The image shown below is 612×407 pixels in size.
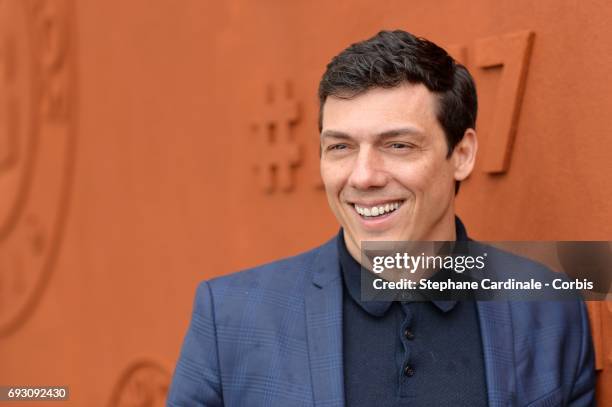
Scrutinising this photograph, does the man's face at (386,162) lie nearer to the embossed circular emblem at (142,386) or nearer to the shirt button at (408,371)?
the shirt button at (408,371)

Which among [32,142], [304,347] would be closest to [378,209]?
[304,347]

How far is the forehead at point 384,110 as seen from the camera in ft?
6.21

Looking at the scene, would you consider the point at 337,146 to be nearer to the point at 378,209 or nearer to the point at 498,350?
the point at 378,209

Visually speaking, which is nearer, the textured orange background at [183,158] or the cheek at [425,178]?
the cheek at [425,178]

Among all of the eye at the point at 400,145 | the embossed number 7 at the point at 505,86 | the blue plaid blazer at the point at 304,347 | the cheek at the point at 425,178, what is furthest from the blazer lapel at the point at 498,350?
the embossed number 7 at the point at 505,86

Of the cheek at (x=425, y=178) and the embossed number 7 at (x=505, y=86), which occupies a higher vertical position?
the embossed number 7 at (x=505, y=86)

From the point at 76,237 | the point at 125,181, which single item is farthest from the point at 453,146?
the point at 76,237

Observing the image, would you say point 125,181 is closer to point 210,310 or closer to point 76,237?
point 76,237

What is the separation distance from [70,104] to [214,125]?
1.00 metres

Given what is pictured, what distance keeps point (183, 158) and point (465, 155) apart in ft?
5.27

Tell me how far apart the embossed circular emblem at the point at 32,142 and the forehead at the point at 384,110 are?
7.73 ft

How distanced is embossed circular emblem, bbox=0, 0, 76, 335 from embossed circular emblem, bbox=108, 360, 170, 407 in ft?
2.34

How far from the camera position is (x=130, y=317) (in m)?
3.70

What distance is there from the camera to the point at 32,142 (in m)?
4.23
